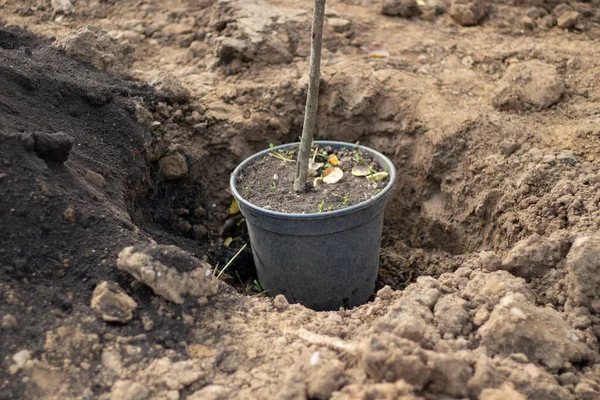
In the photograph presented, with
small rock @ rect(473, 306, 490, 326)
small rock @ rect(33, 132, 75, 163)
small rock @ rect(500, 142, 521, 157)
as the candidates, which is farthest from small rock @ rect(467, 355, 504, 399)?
small rock @ rect(33, 132, 75, 163)

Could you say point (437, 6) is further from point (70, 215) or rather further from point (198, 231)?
point (70, 215)

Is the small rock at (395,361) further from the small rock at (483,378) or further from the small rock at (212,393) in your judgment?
the small rock at (212,393)

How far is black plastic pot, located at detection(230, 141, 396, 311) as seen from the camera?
272cm

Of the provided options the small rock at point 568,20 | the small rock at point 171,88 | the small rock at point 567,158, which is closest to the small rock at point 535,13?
the small rock at point 568,20

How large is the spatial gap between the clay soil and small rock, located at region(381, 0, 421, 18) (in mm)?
13

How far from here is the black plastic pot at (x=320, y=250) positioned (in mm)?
2719

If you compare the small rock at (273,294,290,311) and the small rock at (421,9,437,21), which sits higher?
Answer: the small rock at (421,9,437,21)

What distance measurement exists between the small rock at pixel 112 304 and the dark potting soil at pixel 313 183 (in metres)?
0.98

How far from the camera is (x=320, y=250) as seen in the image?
281 centimetres

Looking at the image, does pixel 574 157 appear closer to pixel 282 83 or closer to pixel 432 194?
pixel 432 194

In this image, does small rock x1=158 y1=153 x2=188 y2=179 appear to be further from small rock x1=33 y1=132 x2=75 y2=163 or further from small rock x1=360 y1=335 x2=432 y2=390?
small rock x1=360 y1=335 x2=432 y2=390

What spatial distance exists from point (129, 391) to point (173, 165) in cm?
181

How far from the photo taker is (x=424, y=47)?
157 inches

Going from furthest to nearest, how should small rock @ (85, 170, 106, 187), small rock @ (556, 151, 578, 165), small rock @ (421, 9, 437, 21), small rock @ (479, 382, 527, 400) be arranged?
small rock @ (421, 9, 437, 21), small rock @ (556, 151, 578, 165), small rock @ (85, 170, 106, 187), small rock @ (479, 382, 527, 400)
